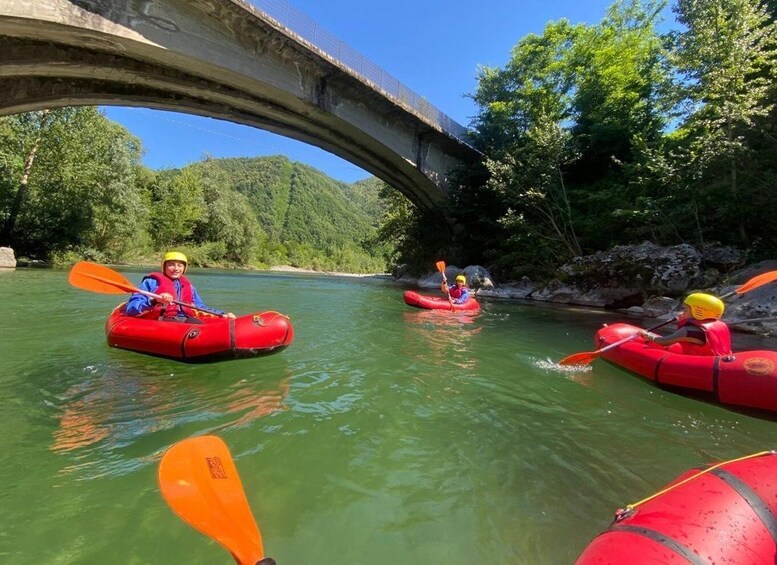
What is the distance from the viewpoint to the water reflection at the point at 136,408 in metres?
2.57

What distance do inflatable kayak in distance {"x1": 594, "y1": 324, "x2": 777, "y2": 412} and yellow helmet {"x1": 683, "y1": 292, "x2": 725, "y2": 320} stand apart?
436 millimetres

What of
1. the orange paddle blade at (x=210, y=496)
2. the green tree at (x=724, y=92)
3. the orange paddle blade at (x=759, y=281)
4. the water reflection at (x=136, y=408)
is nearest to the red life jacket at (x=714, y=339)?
the orange paddle blade at (x=759, y=281)

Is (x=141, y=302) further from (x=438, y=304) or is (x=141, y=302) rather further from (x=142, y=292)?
(x=438, y=304)

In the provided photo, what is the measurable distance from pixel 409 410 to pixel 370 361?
159 centimetres

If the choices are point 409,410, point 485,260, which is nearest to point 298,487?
point 409,410

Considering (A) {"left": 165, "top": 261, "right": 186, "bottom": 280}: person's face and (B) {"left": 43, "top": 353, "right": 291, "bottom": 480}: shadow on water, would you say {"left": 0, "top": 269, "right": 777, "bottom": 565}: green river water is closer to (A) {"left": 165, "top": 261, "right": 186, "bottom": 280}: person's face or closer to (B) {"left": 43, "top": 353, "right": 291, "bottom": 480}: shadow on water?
(B) {"left": 43, "top": 353, "right": 291, "bottom": 480}: shadow on water

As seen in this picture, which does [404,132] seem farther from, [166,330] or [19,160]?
[19,160]

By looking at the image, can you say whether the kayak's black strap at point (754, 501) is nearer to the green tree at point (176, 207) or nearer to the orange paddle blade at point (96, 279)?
the orange paddle blade at point (96, 279)

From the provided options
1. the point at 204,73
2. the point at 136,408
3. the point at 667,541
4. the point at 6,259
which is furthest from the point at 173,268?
the point at 6,259

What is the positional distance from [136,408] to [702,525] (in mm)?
3576

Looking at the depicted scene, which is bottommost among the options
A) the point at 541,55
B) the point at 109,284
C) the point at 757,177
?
the point at 109,284

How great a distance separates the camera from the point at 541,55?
18.7 m

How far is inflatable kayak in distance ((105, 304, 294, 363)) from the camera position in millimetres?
4328

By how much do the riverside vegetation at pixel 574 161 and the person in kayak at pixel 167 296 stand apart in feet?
35.8
